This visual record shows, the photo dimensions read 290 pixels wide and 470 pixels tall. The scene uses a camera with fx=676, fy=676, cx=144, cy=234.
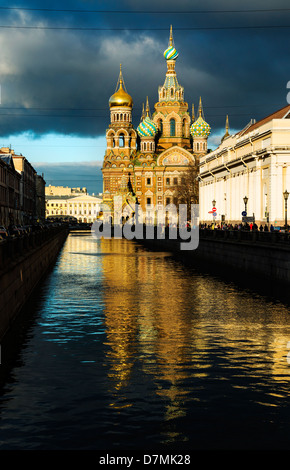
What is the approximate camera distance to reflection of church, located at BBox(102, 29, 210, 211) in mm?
146250

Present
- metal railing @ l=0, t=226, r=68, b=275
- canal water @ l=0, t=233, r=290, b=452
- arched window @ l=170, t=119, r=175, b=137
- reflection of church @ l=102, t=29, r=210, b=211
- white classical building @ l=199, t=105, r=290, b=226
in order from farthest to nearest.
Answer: arched window @ l=170, t=119, r=175, b=137, reflection of church @ l=102, t=29, r=210, b=211, white classical building @ l=199, t=105, r=290, b=226, metal railing @ l=0, t=226, r=68, b=275, canal water @ l=0, t=233, r=290, b=452

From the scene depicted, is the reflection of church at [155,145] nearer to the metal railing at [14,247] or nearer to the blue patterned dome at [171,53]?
the blue patterned dome at [171,53]

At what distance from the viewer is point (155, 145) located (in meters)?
152

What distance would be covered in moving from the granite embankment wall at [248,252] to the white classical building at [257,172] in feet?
34.5

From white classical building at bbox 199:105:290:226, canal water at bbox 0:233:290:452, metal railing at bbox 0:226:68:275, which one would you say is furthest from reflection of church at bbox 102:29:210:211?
canal water at bbox 0:233:290:452

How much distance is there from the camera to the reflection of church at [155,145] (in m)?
146

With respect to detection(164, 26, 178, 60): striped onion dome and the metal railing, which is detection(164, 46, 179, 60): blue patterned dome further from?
the metal railing

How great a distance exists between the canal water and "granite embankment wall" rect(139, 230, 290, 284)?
4620 millimetres

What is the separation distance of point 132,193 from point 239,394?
132370mm

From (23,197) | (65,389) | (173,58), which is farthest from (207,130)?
(65,389)

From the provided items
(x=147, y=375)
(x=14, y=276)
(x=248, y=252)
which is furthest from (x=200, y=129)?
(x=147, y=375)

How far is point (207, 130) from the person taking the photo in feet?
487

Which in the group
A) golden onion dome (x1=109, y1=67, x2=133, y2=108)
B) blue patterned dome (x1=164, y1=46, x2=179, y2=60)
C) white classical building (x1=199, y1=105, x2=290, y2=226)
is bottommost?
white classical building (x1=199, y1=105, x2=290, y2=226)
